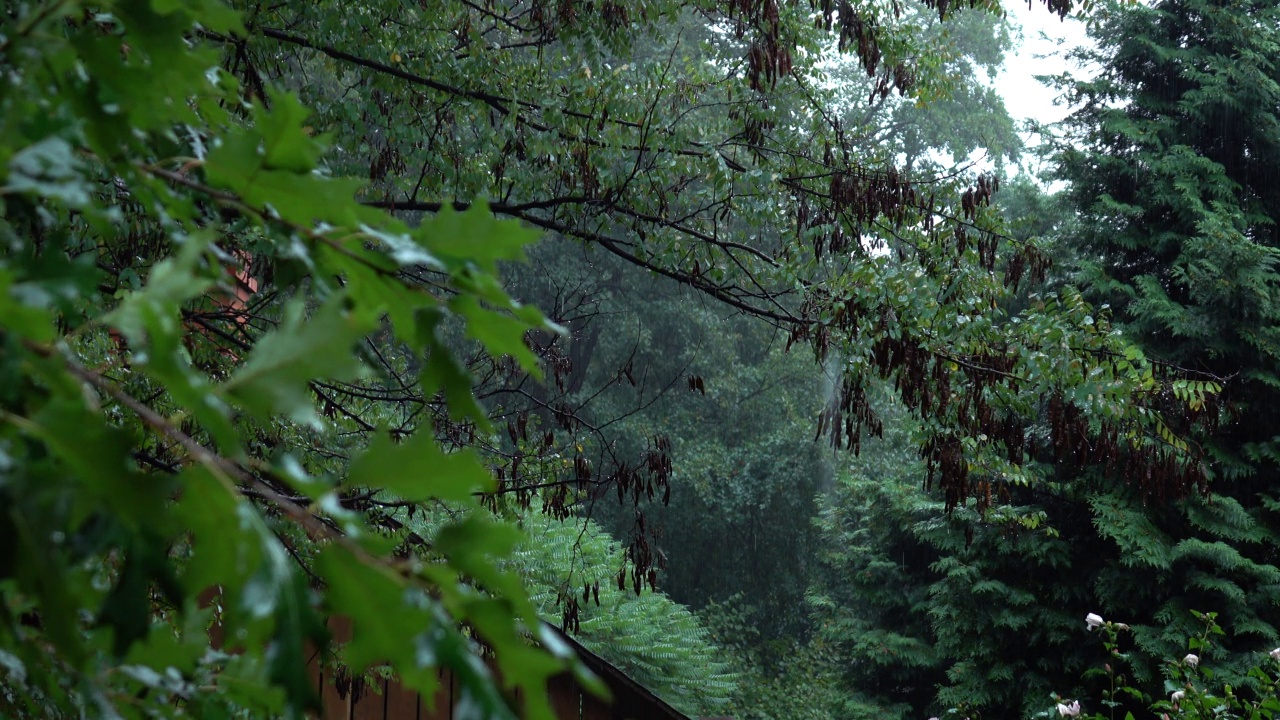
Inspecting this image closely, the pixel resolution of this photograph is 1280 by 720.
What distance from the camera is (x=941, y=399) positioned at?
4016 mm

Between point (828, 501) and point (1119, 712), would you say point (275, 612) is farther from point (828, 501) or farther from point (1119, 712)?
point (828, 501)

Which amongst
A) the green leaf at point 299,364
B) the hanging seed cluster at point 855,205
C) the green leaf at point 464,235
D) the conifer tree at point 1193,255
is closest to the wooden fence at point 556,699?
the hanging seed cluster at point 855,205

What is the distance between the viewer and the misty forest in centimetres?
52

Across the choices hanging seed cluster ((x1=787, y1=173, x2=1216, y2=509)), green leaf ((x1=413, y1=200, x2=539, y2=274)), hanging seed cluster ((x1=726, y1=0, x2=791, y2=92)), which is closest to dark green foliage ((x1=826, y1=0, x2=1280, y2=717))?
hanging seed cluster ((x1=787, y1=173, x2=1216, y2=509))

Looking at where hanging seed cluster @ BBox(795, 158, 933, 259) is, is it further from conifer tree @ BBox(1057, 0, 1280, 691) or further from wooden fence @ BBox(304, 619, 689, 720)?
conifer tree @ BBox(1057, 0, 1280, 691)

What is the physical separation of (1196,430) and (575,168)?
23.9 ft

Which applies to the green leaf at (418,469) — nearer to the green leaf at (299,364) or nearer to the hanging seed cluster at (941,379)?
the green leaf at (299,364)

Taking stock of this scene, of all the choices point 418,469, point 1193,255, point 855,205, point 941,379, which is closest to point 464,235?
point 418,469

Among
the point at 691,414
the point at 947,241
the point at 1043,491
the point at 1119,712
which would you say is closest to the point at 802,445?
the point at 691,414

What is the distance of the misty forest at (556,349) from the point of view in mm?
517

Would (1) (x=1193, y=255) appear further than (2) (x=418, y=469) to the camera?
Yes

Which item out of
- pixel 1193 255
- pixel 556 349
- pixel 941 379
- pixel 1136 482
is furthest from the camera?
pixel 1193 255

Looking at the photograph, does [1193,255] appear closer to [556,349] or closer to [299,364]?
[556,349]

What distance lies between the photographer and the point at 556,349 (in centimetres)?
534
